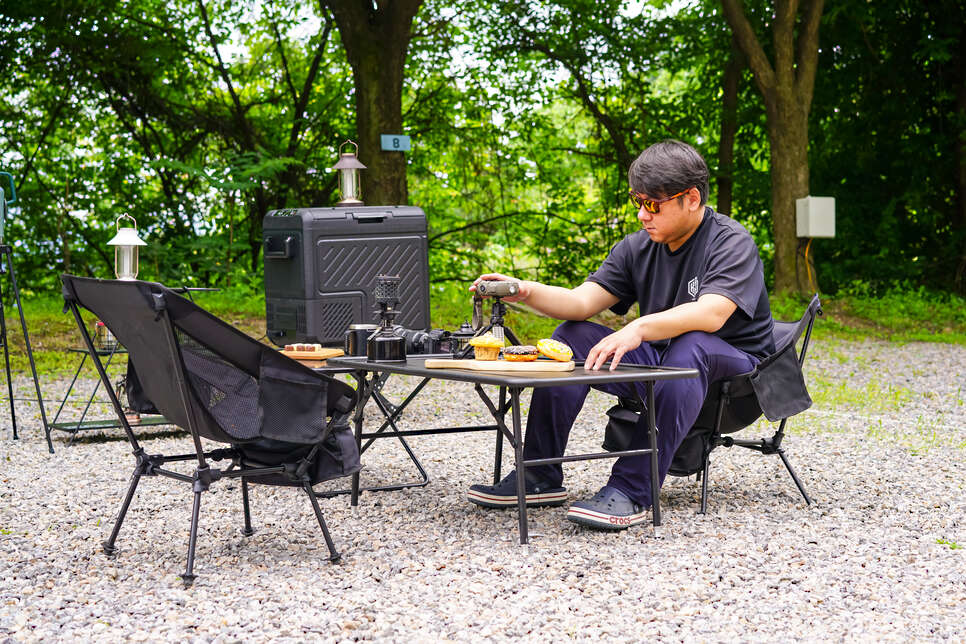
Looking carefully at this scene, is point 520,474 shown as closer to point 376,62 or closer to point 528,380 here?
point 528,380

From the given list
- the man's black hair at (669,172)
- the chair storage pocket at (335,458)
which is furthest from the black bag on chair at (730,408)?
the chair storage pocket at (335,458)

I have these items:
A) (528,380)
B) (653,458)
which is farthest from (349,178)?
(528,380)

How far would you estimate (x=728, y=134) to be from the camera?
1335cm

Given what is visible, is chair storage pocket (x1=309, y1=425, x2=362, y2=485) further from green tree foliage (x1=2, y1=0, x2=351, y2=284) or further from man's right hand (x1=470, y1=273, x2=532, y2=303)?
green tree foliage (x1=2, y1=0, x2=351, y2=284)

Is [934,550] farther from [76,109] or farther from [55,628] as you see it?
[76,109]

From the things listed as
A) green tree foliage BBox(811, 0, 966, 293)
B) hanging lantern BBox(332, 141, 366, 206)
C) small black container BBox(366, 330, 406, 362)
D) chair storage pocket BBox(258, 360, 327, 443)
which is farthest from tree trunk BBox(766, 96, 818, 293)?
chair storage pocket BBox(258, 360, 327, 443)

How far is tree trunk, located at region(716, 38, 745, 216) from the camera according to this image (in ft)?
43.1

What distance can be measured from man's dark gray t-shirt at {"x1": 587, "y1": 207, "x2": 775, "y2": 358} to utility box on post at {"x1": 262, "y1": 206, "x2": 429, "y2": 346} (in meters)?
1.34

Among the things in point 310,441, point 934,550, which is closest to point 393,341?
point 310,441

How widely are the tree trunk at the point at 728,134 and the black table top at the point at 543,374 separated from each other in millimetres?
10402

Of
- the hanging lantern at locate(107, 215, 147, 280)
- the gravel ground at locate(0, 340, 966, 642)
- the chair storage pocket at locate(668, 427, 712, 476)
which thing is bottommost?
the gravel ground at locate(0, 340, 966, 642)

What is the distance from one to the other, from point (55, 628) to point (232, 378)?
2.56ft

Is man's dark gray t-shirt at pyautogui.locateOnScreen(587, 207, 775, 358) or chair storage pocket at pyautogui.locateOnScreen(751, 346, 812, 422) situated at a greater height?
man's dark gray t-shirt at pyautogui.locateOnScreen(587, 207, 775, 358)

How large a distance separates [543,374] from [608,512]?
1.86ft
